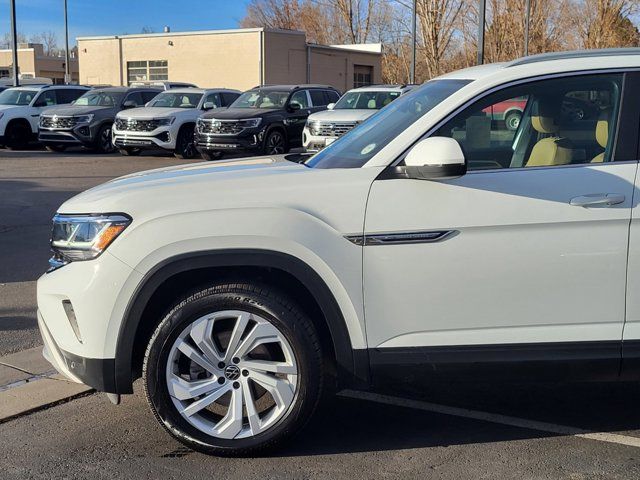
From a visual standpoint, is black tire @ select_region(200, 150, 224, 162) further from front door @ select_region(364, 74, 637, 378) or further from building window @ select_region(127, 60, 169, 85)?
building window @ select_region(127, 60, 169, 85)

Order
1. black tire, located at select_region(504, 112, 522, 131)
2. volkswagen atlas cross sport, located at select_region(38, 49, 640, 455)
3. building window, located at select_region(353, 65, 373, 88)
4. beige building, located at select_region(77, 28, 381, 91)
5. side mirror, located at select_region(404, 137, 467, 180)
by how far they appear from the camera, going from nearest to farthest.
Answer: side mirror, located at select_region(404, 137, 467, 180) < volkswagen atlas cross sport, located at select_region(38, 49, 640, 455) < black tire, located at select_region(504, 112, 522, 131) < beige building, located at select_region(77, 28, 381, 91) < building window, located at select_region(353, 65, 373, 88)

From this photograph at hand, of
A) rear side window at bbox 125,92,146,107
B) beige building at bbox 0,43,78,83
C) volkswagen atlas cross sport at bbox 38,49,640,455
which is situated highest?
beige building at bbox 0,43,78,83

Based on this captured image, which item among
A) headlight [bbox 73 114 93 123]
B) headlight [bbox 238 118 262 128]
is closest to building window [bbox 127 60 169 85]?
headlight [bbox 73 114 93 123]

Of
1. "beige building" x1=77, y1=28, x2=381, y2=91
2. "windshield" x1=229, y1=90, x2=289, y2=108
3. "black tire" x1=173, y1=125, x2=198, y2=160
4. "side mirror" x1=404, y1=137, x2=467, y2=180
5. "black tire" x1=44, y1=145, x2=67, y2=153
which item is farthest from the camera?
"beige building" x1=77, y1=28, x2=381, y2=91

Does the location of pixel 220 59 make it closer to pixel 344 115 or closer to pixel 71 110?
pixel 71 110

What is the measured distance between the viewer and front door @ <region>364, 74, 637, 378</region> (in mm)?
3604

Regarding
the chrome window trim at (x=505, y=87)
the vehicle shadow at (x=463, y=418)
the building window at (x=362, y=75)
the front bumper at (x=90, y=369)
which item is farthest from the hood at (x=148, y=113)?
the building window at (x=362, y=75)

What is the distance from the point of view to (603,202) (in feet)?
11.9

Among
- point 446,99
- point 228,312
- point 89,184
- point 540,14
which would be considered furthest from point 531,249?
point 540,14

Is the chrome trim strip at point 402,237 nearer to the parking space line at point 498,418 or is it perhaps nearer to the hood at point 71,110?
the parking space line at point 498,418

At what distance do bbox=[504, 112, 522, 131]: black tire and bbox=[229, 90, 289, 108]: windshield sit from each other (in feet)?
47.1

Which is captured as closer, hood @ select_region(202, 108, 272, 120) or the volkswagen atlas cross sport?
the volkswagen atlas cross sport

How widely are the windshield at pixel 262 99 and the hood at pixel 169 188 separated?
1427 cm

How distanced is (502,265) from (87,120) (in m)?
18.3
